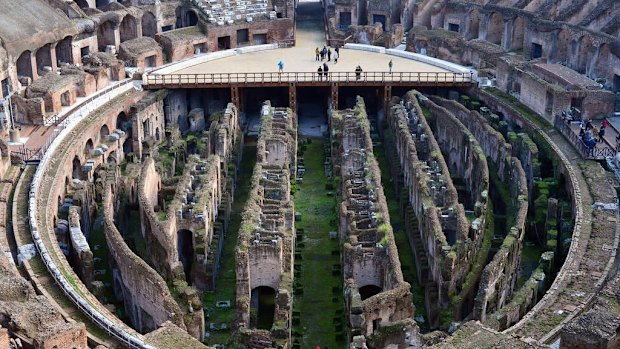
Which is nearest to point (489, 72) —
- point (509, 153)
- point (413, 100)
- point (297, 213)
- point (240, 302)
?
point (413, 100)

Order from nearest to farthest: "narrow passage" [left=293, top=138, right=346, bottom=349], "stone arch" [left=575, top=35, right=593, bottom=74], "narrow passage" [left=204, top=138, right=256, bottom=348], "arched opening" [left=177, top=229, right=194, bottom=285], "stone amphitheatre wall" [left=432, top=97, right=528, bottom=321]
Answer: "stone amphitheatre wall" [left=432, top=97, right=528, bottom=321]
"narrow passage" [left=204, top=138, right=256, bottom=348]
"narrow passage" [left=293, top=138, right=346, bottom=349]
"arched opening" [left=177, top=229, right=194, bottom=285]
"stone arch" [left=575, top=35, right=593, bottom=74]

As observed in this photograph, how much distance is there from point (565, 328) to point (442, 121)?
25572 millimetres

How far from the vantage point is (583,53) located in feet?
176

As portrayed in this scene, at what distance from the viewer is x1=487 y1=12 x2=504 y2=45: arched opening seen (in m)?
60.7

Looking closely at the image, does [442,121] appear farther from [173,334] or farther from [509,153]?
[173,334]

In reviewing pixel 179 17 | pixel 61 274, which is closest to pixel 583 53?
pixel 179 17

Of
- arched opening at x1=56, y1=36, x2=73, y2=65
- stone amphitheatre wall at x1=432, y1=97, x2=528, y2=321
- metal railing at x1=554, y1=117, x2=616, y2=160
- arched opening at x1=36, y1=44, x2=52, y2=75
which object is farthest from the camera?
arched opening at x1=56, y1=36, x2=73, y2=65

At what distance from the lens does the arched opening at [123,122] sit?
5097 centimetres

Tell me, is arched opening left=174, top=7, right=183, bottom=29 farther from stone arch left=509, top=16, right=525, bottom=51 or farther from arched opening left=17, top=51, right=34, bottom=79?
stone arch left=509, top=16, right=525, bottom=51

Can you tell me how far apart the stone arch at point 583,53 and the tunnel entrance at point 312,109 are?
591 inches

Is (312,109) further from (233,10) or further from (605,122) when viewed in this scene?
(605,122)

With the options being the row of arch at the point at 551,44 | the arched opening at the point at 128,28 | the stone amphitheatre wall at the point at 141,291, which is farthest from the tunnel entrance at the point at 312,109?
the stone amphitheatre wall at the point at 141,291

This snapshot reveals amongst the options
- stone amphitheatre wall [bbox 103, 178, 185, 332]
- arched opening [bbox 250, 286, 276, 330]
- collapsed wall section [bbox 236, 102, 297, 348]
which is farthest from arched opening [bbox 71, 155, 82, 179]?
arched opening [bbox 250, 286, 276, 330]

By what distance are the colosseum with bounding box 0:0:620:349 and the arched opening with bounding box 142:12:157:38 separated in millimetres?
151
